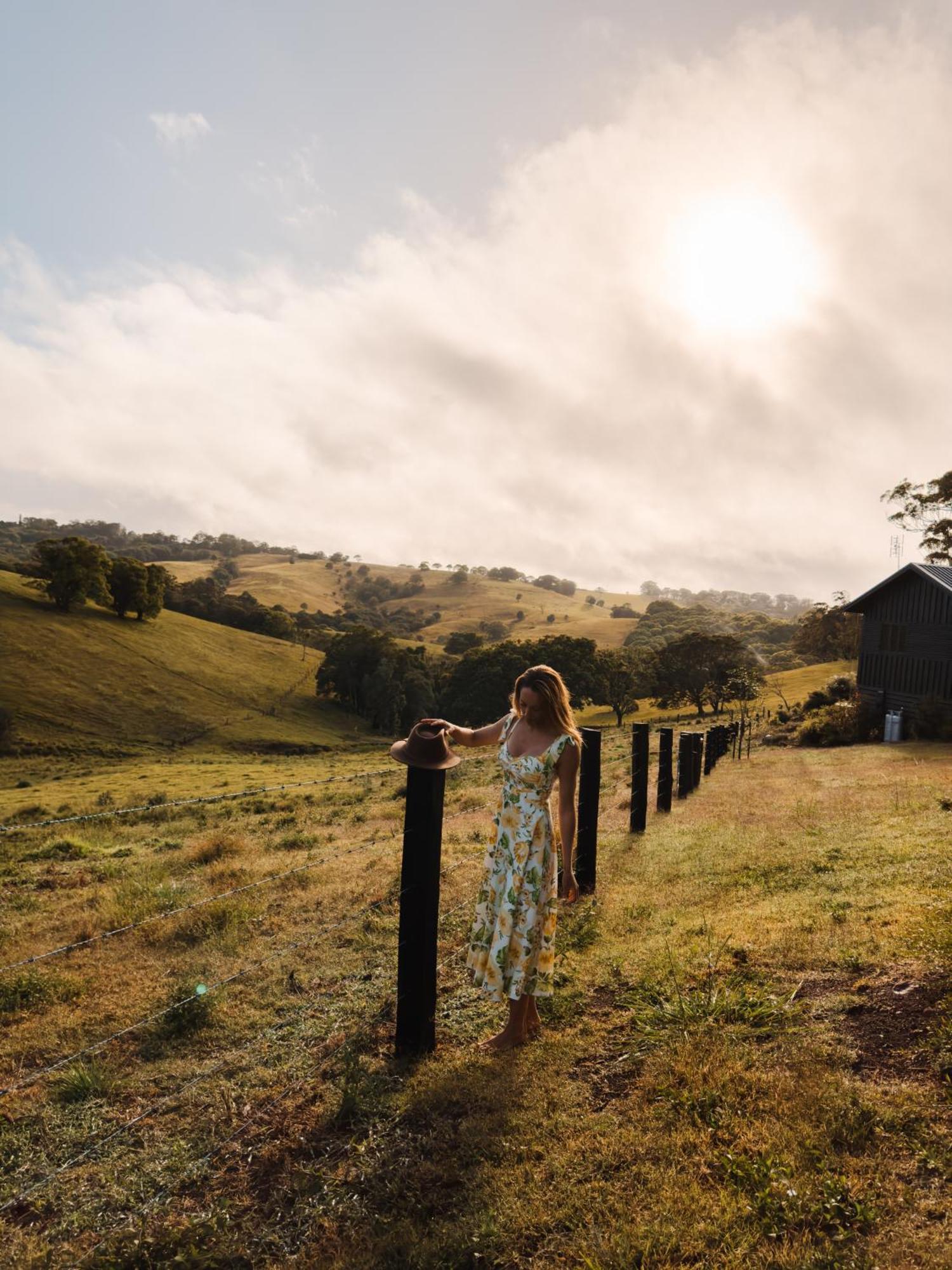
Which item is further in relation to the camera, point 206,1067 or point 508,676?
point 508,676

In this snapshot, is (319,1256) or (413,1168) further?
(413,1168)

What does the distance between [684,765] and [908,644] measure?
20.9 m

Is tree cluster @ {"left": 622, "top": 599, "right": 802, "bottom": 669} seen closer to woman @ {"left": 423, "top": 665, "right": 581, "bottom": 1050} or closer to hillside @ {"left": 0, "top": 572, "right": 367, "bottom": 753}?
hillside @ {"left": 0, "top": 572, "right": 367, "bottom": 753}

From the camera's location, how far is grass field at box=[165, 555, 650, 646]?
149125 millimetres

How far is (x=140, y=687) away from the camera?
206 feet

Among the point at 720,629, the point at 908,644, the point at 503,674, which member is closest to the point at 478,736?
the point at 908,644

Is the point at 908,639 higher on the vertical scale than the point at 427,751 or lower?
higher

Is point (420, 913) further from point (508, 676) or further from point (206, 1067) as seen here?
point (508, 676)

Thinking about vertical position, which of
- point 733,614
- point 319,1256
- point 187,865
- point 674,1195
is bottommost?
point 187,865

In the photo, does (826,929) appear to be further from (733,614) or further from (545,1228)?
(733,614)

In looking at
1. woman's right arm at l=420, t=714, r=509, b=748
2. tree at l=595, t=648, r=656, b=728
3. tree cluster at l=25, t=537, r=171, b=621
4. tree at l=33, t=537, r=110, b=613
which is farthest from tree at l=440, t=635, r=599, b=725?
woman's right arm at l=420, t=714, r=509, b=748

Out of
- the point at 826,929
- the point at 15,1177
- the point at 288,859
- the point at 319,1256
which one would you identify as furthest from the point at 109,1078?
the point at 288,859

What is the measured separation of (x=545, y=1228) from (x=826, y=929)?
363 cm

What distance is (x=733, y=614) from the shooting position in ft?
562
